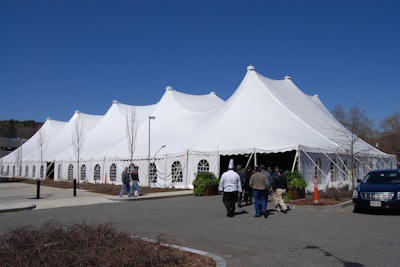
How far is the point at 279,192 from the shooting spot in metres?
14.0

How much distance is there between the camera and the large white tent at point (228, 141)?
24109 mm

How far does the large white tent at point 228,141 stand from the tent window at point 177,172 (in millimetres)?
53

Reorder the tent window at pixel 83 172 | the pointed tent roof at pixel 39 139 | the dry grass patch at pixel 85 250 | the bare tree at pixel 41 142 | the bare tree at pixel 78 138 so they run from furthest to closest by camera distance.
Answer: the pointed tent roof at pixel 39 139 → the bare tree at pixel 41 142 → the bare tree at pixel 78 138 → the tent window at pixel 83 172 → the dry grass patch at pixel 85 250

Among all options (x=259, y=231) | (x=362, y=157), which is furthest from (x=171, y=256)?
(x=362, y=157)

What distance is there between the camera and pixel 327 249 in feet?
24.8

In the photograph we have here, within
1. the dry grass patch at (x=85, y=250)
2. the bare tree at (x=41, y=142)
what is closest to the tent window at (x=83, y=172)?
the bare tree at (x=41, y=142)

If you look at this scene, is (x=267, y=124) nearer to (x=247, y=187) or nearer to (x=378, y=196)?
(x=247, y=187)

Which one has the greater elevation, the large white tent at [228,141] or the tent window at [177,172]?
the large white tent at [228,141]

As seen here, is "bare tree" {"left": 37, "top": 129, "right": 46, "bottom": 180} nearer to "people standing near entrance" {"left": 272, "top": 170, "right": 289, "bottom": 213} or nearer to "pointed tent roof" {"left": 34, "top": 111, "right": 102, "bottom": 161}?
"pointed tent roof" {"left": 34, "top": 111, "right": 102, "bottom": 161}

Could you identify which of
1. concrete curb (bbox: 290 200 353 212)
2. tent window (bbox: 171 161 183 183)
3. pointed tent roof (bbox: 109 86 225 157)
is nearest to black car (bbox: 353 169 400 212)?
concrete curb (bbox: 290 200 353 212)

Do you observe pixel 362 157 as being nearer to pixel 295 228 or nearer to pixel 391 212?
pixel 391 212

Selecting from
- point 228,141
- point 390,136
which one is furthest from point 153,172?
point 390,136

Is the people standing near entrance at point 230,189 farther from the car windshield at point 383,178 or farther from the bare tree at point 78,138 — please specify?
the bare tree at point 78,138

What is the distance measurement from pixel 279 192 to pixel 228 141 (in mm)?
11899
